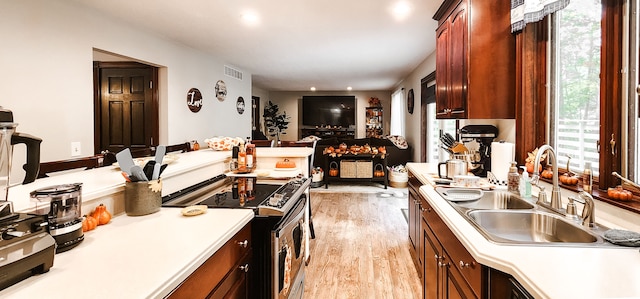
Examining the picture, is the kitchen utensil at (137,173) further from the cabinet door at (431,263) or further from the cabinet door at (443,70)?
the cabinet door at (443,70)

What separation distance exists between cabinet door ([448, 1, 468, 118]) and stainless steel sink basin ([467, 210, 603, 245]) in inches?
40.6

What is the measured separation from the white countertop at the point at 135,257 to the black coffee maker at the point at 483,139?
6.33 ft

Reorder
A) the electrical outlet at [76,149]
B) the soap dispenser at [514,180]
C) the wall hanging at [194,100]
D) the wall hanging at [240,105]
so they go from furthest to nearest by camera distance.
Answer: the wall hanging at [240,105]
the wall hanging at [194,100]
the electrical outlet at [76,149]
the soap dispenser at [514,180]

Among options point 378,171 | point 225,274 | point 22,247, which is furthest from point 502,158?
point 378,171

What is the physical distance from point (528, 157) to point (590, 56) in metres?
0.68

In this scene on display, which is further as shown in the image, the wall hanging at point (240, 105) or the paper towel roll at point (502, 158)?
the wall hanging at point (240, 105)

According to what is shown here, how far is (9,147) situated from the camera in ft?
3.28

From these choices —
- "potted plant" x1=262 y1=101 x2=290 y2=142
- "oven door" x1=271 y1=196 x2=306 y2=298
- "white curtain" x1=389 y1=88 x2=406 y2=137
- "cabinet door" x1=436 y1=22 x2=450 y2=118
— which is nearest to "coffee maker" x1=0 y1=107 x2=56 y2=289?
"oven door" x1=271 y1=196 x2=306 y2=298

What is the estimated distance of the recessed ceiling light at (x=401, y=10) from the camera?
3113 mm

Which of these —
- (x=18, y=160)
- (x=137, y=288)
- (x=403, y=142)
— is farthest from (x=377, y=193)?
(x=137, y=288)

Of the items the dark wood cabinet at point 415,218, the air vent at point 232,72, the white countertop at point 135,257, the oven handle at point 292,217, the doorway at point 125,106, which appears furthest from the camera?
the air vent at point 232,72

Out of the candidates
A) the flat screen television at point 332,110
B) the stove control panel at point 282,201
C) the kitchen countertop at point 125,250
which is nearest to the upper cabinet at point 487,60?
the stove control panel at point 282,201

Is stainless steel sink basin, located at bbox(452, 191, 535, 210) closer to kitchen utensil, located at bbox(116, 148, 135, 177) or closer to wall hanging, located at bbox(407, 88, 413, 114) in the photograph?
kitchen utensil, located at bbox(116, 148, 135, 177)

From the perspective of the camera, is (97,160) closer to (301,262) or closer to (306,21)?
(301,262)
